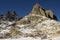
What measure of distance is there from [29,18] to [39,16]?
855 cm

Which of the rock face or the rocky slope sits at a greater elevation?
the rock face

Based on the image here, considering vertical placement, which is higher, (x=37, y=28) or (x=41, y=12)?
(x=41, y=12)

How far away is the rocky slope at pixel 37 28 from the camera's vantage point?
10868cm

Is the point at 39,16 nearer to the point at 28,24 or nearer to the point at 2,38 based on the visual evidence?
the point at 28,24

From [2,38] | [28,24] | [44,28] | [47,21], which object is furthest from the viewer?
[28,24]

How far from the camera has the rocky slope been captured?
357ft

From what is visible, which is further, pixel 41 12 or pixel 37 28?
pixel 41 12

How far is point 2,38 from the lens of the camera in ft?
367

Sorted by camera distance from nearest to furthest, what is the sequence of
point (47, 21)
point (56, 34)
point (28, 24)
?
point (56, 34) → point (47, 21) → point (28, 24)

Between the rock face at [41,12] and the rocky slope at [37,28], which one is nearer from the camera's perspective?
the rocky slope at [37,28]

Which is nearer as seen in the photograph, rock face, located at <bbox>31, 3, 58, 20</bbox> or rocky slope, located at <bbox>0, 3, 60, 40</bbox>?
rocky slope, located at <bbox>0, 3, 60, 40</bbox>

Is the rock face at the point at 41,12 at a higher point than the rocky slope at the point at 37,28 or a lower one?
higher

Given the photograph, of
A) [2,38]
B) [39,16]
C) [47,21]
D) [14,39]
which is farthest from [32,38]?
[39,16]

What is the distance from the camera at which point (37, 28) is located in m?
127
